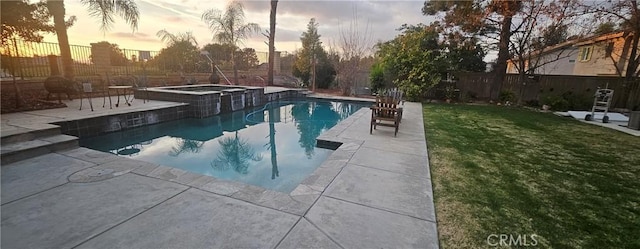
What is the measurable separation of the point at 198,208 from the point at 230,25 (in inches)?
521

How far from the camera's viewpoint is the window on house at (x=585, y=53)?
44.8ft

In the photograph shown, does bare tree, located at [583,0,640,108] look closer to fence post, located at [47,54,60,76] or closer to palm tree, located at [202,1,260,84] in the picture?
palm tree, located at [202,1,260,84]

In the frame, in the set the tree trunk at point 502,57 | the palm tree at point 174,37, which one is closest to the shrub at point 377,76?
the tree trunk at point 502,57

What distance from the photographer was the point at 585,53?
14.2 metres

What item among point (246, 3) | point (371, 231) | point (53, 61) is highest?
point (246, 3)

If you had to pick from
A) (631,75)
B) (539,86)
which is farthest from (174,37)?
(631,75)

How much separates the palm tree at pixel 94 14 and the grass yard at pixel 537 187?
30.7 feet

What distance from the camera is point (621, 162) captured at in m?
4.03

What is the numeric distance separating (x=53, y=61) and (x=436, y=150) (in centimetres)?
1099

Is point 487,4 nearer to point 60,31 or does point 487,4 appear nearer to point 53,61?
A: point 60,31

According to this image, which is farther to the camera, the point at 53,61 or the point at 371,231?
the point at 53,61

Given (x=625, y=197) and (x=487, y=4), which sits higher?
(x=487, y=4)

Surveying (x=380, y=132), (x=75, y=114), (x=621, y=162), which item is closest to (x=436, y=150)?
(x=380, y=132)

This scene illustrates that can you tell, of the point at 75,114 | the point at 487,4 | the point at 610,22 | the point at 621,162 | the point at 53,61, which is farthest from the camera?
the point at 487,4
